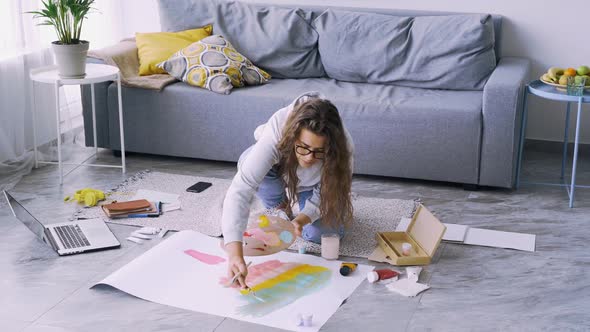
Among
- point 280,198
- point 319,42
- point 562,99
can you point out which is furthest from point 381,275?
point 319,42

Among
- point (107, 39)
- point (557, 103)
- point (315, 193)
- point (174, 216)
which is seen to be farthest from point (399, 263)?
point (107, 39)

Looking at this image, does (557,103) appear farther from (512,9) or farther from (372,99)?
(372,99)

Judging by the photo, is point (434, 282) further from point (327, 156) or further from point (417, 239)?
point (327, 156)

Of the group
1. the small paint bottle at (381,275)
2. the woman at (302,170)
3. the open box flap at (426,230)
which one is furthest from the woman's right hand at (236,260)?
the open box flap at (426,230)

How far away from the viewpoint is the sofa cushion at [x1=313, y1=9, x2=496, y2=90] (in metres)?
3.81

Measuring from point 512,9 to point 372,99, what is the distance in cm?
97

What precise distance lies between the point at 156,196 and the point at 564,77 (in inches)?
69.6

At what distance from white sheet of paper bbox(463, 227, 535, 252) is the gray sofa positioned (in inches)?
19.1

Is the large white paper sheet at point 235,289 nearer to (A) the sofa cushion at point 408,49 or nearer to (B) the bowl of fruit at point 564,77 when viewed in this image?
(B) the bowl of fruit at point 564,77

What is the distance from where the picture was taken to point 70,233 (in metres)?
3.02

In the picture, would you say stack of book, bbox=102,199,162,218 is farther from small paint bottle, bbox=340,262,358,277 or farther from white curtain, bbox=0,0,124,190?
small paint bottle, bbox=340,262,358,277

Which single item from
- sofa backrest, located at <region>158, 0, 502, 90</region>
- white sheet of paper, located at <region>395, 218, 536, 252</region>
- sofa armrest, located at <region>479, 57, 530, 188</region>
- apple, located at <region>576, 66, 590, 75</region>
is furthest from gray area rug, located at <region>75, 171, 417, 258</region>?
apple, located at <region>576, 66, 590, 75</region>

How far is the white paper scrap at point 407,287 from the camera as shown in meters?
2.58

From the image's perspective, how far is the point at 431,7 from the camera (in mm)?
4191
